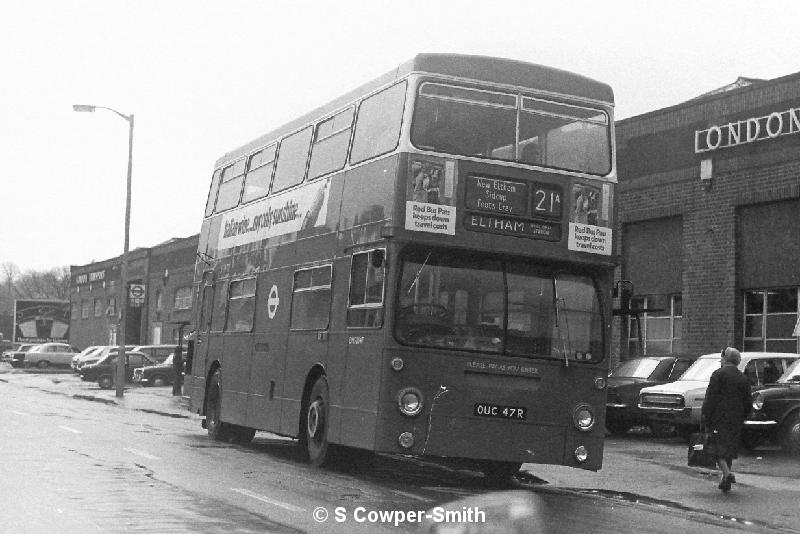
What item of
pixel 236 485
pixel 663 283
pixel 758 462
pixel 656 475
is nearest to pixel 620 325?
pixel 663 283

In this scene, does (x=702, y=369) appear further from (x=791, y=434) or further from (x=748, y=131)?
(x=748, y=131)

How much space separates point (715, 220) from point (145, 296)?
33391 millimetres

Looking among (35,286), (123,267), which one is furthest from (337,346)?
(35,286)

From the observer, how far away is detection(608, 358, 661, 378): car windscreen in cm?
2492

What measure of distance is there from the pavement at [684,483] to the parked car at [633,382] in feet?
1.77

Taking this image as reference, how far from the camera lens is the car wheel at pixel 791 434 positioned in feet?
65.4

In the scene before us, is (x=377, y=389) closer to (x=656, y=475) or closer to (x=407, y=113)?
(x=407, y=113)

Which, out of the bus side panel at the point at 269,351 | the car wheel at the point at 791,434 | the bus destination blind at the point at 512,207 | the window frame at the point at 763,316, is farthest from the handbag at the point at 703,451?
the window frame at the point at 763,316

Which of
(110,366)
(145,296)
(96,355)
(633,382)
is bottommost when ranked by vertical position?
(633,382)

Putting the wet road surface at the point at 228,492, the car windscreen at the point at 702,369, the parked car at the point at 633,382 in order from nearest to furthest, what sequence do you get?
the wet road surface at the point at 228,492 → the car windscreen at the point at 702,369 → the parked car at the point at 633,382

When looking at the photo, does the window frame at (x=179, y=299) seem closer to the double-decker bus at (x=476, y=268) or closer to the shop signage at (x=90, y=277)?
the shop signage at (x=90, y=277)

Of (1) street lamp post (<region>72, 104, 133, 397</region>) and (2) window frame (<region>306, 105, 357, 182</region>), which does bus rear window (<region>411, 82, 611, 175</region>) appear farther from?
(1) street lamp post (<region>72, 104, 133, 397</region>)

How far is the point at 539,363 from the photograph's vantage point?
44.0ft

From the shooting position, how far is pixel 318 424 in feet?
50.5
